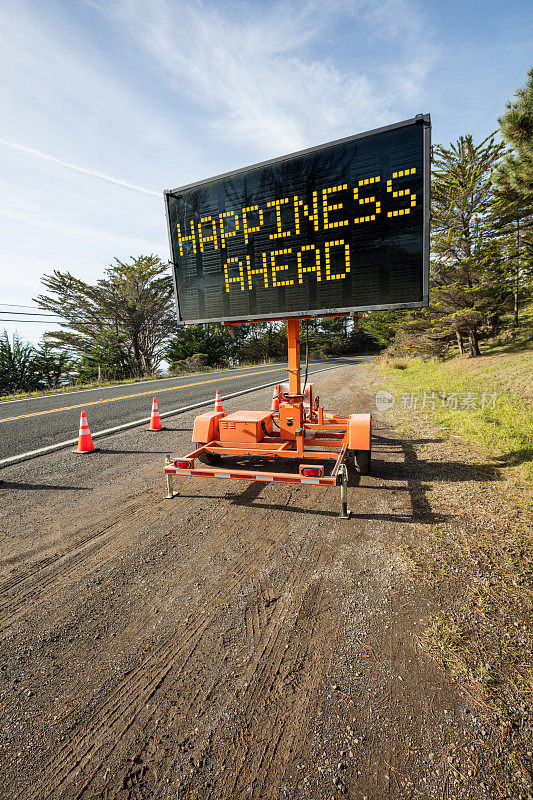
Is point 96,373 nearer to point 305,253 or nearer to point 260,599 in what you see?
point 305,253

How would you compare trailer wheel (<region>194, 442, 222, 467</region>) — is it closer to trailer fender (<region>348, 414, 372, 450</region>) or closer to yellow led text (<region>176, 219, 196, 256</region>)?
trailer fender (<region>348, 414, 372, 450</region>)

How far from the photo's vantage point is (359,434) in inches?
206

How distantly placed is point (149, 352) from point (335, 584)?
37.7 metres

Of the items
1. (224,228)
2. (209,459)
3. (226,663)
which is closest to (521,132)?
(224,228)

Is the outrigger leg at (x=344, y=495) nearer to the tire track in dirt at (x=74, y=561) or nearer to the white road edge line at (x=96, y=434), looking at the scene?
the tire track in dirt at (x=74, y=561)

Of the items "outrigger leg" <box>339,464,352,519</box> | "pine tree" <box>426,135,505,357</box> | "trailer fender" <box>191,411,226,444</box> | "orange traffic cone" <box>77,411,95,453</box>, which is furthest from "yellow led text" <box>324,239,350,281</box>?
"pine tree" <box>426,135,505,357</box>

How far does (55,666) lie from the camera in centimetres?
232

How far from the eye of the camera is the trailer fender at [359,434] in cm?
518

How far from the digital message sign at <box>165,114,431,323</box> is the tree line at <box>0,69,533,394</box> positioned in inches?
26.8

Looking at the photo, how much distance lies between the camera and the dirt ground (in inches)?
67.1

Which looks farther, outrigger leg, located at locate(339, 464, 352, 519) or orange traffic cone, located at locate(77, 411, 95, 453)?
orange traffic cone, located at locate(77, 411, 95, 453)

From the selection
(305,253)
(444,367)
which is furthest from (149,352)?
(305,253)

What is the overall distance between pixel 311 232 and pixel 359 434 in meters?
2.89

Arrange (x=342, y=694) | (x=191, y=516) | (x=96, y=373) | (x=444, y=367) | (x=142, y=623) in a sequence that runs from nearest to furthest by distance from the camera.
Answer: (x=342, y=694)
(x=142, y=623)
(x=191, y=516)
(x=444, y=367)
(x=96, y=373)
